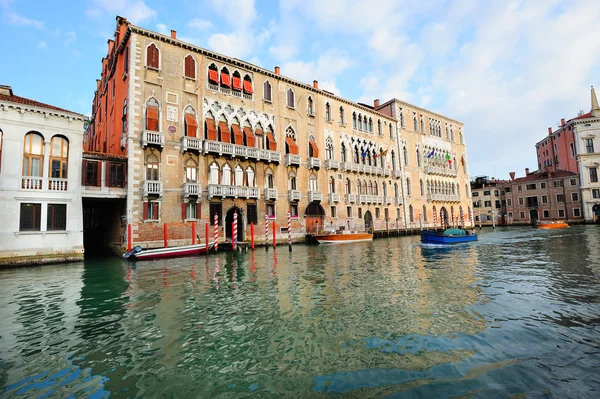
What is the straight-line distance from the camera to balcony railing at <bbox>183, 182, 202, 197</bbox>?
60.0ft

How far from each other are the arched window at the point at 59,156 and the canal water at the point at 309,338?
742 cm

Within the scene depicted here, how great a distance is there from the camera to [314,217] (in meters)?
25.7

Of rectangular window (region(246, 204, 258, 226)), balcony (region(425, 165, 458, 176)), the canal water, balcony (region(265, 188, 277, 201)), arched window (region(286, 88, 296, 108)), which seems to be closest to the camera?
the canal water

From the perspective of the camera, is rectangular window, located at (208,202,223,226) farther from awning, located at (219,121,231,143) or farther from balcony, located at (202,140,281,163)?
awning, located at (219,121,231,143)

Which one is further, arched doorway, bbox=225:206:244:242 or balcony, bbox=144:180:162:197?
arched doorway, bbox=225:206:244:242

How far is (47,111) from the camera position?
14.1m

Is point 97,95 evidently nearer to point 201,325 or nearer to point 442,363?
point 201,325

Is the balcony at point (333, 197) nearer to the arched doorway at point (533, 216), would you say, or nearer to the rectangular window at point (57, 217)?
the rectangular window at point (57, 217)

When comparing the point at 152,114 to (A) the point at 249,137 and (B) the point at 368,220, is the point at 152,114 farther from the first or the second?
(B) the point at 368,220

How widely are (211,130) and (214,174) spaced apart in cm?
306

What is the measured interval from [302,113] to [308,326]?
23.0 m

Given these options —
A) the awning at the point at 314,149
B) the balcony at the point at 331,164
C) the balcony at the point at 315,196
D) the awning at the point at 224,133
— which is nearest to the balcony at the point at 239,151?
the awning at the point at 224,133

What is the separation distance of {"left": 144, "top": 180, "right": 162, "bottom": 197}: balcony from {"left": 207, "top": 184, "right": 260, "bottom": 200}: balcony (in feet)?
9.83

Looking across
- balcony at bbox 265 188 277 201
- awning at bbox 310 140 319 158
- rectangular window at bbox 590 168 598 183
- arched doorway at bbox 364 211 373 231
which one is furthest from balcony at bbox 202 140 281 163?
rectangular window at bbox 590 168 598 183
